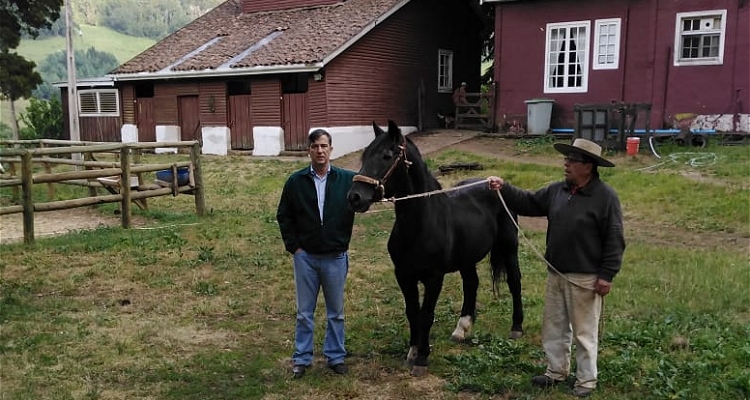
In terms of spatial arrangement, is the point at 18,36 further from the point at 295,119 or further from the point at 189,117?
the point at 295,119

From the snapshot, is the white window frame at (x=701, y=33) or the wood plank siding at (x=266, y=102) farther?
the wood plank siding at (x=266, y=102)

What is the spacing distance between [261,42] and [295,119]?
3.49m

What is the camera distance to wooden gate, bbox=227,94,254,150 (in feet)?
68.4

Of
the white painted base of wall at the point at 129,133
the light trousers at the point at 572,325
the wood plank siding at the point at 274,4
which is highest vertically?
Result: the wood plank siding at the point at 274,4

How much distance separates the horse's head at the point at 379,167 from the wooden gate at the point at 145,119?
2088 centimetres

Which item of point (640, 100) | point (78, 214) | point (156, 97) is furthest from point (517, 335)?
point (156, 97)

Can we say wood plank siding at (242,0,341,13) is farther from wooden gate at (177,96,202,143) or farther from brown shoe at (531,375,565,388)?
brown shoe at (531,375,565,388)

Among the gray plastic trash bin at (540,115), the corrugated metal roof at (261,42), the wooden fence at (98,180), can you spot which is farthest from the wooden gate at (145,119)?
the gray plastic trash bin at (540,115)

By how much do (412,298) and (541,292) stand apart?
2411mm

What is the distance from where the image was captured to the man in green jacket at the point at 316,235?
174 inches

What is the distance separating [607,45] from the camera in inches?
687

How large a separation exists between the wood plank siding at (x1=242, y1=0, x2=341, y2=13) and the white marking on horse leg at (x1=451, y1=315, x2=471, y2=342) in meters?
19.4

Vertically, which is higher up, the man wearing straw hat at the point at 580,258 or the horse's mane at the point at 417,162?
the horse's mane at the point at 417,162

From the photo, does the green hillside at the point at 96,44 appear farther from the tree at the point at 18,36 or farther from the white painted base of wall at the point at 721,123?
the white painted base of wall at the point at 721,123
